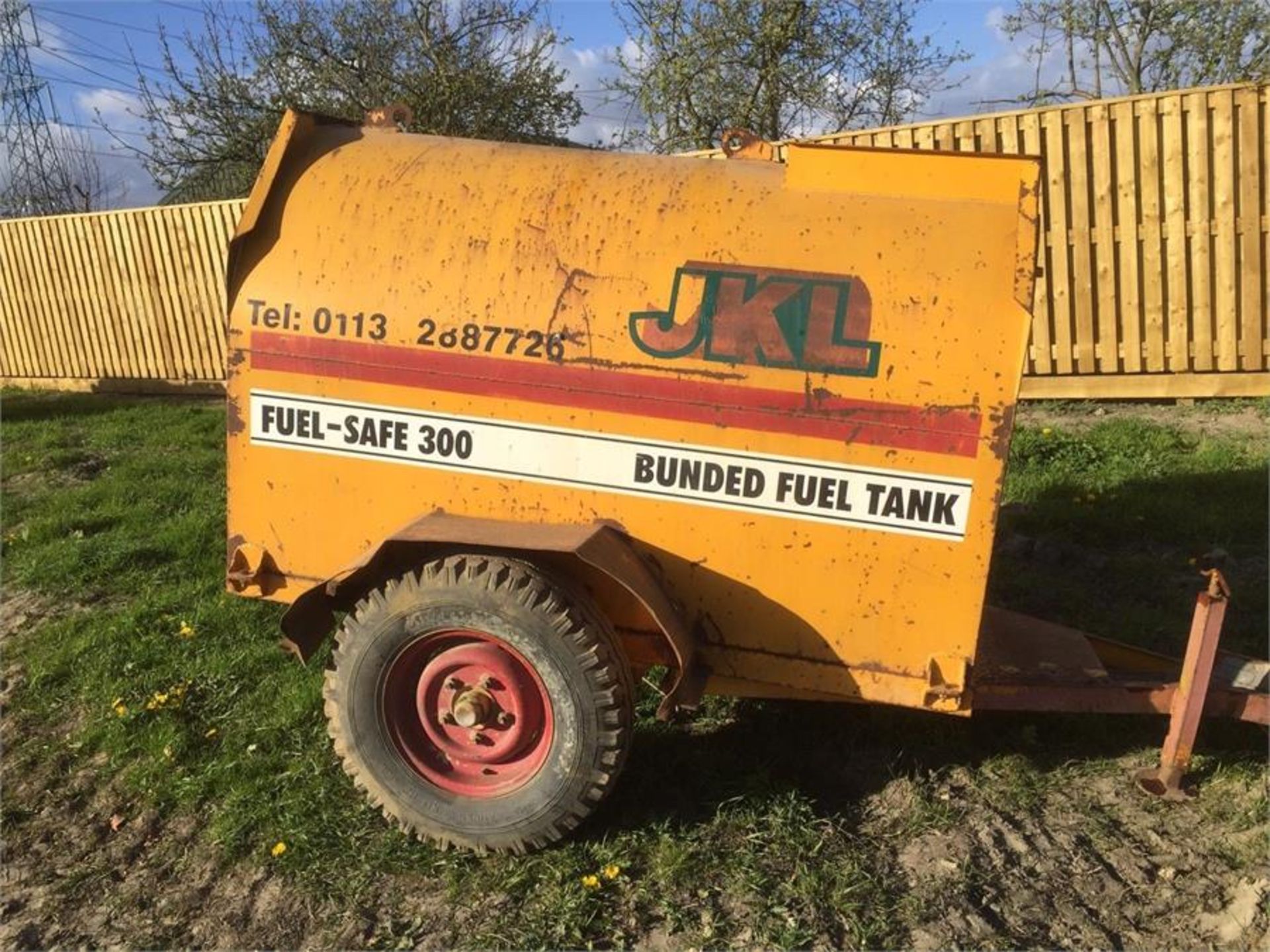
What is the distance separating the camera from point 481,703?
3035mm

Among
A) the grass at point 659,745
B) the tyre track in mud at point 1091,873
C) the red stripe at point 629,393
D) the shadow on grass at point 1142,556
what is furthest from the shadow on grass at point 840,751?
the red stripe at point 629,393

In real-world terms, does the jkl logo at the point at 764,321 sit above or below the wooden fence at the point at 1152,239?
below

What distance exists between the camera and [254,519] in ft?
11.5

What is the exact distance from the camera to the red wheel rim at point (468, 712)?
3.05m

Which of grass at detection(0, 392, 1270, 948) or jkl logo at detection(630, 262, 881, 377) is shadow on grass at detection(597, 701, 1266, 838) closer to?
grass at detection(0, 392, 1270, 948)

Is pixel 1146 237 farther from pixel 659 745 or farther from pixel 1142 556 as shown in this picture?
pixel 659 745

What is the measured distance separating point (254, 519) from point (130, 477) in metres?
4.73

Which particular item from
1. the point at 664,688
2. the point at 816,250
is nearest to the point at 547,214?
the point at 816,250

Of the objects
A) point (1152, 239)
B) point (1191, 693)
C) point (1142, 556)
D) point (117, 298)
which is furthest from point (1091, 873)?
point (117, 298)

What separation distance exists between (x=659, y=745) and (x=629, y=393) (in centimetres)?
143

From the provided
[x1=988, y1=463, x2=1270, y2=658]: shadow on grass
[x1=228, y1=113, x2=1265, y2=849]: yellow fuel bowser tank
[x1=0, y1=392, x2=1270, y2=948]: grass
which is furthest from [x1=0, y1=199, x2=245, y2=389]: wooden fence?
[x1=988, y1=463, x2=1270, y2=658]: shadow on grass

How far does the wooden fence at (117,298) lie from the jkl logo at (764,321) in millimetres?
9172

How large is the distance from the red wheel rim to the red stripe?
800mm

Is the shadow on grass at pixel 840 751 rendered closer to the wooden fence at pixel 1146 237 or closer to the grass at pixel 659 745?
the grass at pixel 659 745
